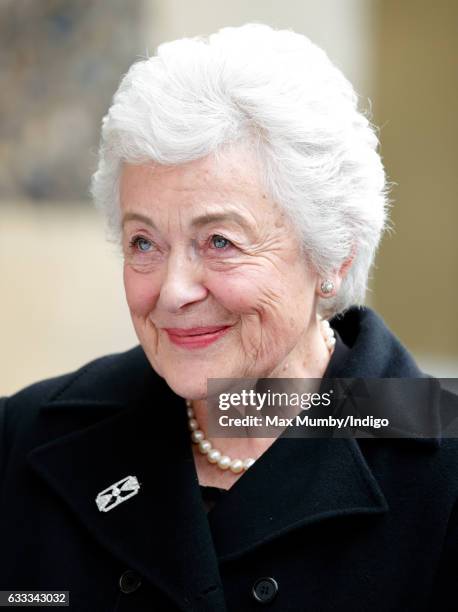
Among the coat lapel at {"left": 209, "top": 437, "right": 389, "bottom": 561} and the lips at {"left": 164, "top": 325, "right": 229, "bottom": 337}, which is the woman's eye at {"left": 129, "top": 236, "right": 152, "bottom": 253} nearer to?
the lips at {"left": 164, "top": 325, "right": 229, "bottom": 337}

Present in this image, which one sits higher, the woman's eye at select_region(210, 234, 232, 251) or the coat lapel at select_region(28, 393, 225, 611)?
the woman's eye at select_region(210, 234, 232, 251)

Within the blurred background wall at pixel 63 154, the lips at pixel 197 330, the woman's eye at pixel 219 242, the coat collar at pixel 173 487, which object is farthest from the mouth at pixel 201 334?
the blurred background wall at pixel 63 154

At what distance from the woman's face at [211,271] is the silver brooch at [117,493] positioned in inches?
10.8

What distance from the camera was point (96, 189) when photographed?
2266mm

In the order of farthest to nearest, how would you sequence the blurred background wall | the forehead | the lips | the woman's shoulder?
the blurred background wall
the woman's shoulder
the lips
the forehead

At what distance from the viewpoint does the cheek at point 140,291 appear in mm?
2074

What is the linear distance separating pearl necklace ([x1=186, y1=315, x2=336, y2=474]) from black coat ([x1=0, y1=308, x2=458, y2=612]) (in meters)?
0.03

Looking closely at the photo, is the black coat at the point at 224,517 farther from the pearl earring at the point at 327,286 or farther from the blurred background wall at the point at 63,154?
the blurred background wall at the point at 63,154

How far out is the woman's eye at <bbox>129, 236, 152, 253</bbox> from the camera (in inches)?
81.9

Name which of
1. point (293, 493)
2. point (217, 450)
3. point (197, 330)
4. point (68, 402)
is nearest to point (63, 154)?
point (68, 402)

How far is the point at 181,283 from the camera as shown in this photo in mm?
2000

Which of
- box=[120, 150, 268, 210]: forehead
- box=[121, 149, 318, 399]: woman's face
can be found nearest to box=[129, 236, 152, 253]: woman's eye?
box=[121, 149, 318, 399]: woman's face

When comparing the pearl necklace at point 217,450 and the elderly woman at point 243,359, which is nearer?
the elderly woman at point 243,359

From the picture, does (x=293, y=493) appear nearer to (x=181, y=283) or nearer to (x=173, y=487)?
(x=173, y=487)
